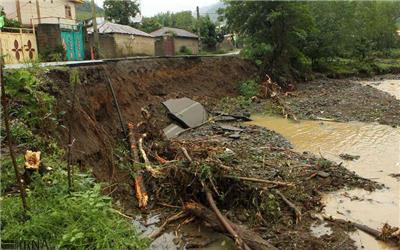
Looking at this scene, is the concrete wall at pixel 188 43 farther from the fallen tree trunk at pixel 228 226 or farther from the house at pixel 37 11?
the fallen tree trunk at pixel 228 226

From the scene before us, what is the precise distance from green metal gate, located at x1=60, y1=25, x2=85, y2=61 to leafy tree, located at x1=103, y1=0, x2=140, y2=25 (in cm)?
2454

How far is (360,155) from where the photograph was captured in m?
11.0

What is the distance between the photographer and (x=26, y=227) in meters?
3.92

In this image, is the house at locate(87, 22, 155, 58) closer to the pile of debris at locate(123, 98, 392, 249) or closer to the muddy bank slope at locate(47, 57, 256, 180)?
the muddy bank slope at locate(47, 57, 256, 180)

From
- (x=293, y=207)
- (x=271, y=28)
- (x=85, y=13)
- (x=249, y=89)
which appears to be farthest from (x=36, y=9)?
(x=85, y=13)

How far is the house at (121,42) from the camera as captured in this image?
27578mm

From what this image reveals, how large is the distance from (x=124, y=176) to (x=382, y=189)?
570cm

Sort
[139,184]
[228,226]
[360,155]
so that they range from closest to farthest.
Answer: [228,226]
[139,184]
[360,155]

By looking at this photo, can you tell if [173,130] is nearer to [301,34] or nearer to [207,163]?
[207,163]

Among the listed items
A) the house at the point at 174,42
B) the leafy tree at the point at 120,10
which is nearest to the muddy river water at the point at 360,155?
the house at the point at 174,42

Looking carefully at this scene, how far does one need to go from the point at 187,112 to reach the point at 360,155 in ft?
20.7

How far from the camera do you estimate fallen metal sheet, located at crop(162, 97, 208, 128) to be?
45.3ft

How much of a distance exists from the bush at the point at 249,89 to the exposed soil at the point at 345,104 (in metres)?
1.94

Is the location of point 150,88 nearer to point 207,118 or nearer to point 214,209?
point 207,118
